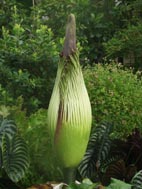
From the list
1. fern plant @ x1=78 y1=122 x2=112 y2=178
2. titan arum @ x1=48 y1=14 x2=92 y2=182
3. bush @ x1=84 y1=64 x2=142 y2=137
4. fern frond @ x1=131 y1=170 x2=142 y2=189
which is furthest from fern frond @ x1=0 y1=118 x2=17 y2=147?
bush @ x1=84 y1=64 x2=142 y2=137

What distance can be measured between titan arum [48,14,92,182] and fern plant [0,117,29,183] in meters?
0.25

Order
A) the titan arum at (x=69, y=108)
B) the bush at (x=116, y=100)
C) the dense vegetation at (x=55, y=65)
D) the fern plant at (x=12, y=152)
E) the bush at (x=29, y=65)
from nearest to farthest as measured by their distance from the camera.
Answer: the titan arum at (x=69, y=108)
the fern plant at (x=12, y=152)
the dense vegetation at (x=55, y=65)
the bush at (x=116, y=100)
the bush at (x=29, y=65)

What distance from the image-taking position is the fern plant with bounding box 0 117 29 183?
10.5ft

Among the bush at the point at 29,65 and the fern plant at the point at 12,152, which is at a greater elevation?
the bush at the point at 29,65

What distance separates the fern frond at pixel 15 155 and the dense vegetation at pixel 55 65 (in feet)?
0.65

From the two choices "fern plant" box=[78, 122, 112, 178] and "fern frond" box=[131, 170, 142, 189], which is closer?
"fern frond" box=[131, 170, 142, 189]

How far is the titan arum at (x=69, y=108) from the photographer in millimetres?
3074

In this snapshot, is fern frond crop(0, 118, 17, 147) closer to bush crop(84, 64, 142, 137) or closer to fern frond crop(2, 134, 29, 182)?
fern frond crop(2, 134, 29, 182)

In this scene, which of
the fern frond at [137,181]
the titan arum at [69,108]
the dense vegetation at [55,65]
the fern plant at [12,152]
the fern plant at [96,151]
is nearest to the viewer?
the fern frond at [137,181]

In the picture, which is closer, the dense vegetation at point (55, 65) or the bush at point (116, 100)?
the dense vegetation at point (55, 65)

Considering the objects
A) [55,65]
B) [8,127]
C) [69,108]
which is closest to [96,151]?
[69,108]

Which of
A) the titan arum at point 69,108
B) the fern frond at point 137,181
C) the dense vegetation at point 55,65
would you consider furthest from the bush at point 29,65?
the fern frond at point 137,181

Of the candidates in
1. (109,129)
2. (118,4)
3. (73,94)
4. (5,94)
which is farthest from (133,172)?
(118,4)

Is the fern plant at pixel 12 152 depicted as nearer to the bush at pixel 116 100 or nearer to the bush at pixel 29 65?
the bush at pixel 116 100
